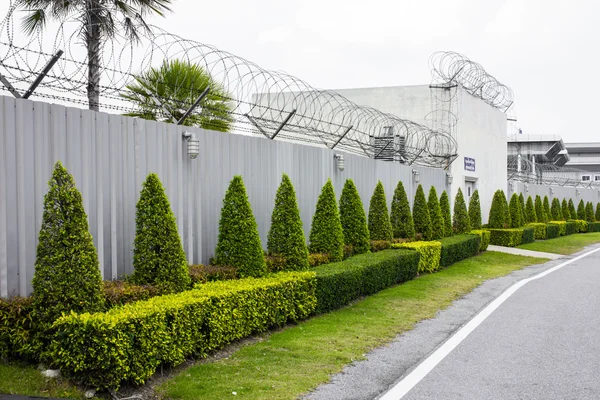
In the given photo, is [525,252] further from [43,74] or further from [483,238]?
[43,74]

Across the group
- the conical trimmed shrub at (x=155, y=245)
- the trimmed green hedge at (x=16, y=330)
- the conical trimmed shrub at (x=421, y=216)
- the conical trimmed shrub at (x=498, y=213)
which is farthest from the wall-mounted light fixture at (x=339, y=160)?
the conical trimmed shrub at (x=498, y=213)

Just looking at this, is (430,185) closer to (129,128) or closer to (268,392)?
(129,128)

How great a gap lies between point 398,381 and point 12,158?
4.68 metres

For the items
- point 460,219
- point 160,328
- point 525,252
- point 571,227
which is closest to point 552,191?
point 571,227

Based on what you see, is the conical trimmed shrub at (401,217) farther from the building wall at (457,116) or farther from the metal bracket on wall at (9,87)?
the metal bracket on wall at (9,87)

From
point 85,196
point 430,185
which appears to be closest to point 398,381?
point 85,196

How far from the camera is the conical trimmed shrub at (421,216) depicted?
1900 cm

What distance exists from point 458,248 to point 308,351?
1208cm

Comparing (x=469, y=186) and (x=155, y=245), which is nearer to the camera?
(x=155, y=245)

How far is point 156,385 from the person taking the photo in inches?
233

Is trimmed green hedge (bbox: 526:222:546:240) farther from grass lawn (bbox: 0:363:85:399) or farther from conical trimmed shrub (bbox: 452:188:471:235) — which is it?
grass lawn (bbox: 0:363:85:399)

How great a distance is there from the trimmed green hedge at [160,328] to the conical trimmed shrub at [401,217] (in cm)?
Result: 956

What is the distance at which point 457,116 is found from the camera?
1027 inches

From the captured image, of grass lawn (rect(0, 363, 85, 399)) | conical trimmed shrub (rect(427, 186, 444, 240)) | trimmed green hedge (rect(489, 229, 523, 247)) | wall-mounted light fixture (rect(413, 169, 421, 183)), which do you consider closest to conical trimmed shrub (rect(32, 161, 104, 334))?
Result: grass lawn (rect(0, 363, 85, 399))
